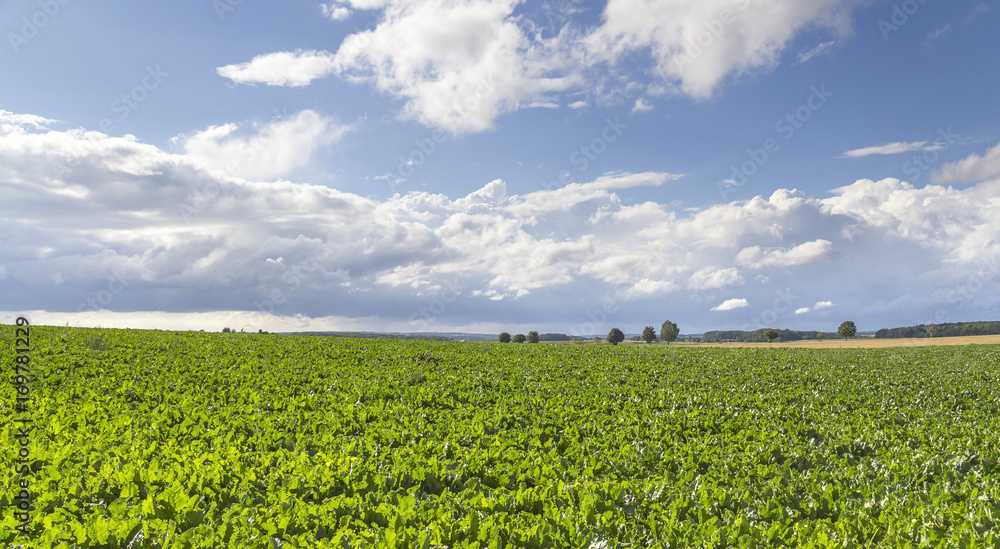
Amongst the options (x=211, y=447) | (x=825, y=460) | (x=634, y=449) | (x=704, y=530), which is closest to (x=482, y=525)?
(x=704, y=530)

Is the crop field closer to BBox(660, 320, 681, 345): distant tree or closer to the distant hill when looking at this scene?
BBox(660, 320, 681, 345): distant tree

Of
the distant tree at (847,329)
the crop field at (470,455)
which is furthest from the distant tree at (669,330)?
the crop field at (470,455)

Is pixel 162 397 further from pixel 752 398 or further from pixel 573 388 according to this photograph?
pixel 752 398

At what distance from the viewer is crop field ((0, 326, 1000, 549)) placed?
20.5 ft

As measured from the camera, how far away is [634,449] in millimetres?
10602

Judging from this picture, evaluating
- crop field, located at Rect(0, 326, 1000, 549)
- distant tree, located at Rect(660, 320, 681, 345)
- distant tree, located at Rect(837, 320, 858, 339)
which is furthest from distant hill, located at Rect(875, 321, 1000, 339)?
crop field, located at Rect(0, 326, 1000, 549)

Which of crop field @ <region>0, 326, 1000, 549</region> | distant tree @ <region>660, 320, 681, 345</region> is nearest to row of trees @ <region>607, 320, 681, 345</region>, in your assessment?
distant tree @ <region>660, 320, 681, 345</region>

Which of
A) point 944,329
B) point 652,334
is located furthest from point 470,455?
point 944,329

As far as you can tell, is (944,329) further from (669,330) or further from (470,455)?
(470,455)

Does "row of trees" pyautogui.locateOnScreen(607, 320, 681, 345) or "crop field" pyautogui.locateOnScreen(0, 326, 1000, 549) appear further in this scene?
"row of trees" pyautogui.locateOnScreen(607, 320, 681, 345)

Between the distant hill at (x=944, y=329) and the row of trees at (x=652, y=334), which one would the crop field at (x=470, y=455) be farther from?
the distant hill at (x=944, y=329)

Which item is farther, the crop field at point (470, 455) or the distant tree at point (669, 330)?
the distant tree at point (669, 330)

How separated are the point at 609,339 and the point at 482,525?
150 metres

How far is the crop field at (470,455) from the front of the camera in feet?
20.5
